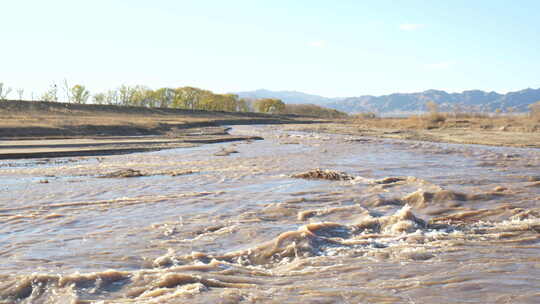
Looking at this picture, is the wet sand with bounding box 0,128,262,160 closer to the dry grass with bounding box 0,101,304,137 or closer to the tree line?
the dry grass with bounding box 0,101,304,137

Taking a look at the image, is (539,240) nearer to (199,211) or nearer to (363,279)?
(363,279)

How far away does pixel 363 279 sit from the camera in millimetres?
6152

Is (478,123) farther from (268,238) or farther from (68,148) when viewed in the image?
(268,238)

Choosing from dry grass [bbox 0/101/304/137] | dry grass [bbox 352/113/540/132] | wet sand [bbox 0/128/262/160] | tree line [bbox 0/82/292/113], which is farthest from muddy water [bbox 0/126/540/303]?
tree line [bbox 0/82/292/113]

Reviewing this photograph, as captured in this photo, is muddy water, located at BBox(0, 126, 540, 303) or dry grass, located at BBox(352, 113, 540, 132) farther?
dry grass, located at BBox(352, 113, 540, 132)

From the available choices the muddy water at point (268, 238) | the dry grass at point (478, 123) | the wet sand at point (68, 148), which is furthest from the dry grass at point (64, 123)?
the dry grass at point (478, 123)

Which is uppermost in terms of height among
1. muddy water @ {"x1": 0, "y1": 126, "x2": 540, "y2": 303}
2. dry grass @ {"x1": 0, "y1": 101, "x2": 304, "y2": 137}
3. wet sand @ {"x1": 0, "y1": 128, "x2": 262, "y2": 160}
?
dry grass @ {"x1": 0, "y1": 101, "x2": 304, "y2": 137}

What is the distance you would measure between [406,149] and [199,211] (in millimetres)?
19521

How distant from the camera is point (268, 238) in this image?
820 centimetres

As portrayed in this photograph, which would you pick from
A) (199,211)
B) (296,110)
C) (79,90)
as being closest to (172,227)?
(199,211)

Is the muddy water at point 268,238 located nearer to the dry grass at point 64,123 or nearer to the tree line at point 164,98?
the dry grass at point 64,123

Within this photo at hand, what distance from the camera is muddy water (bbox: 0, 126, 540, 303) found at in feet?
19.1

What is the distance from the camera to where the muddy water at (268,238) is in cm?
582

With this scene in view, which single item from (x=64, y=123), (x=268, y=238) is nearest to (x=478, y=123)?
(x=64, y=123)
